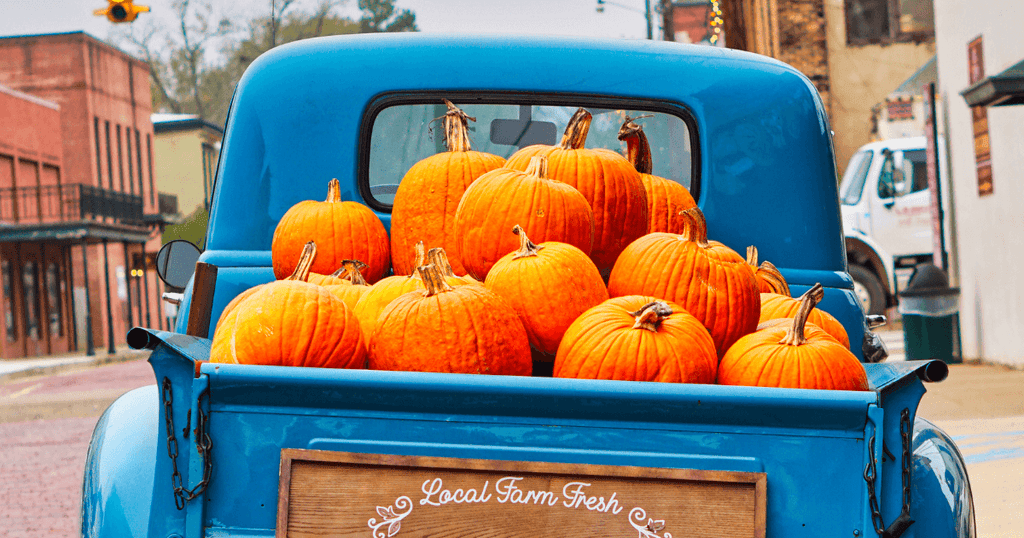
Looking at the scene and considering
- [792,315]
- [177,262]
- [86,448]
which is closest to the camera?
[792,315]

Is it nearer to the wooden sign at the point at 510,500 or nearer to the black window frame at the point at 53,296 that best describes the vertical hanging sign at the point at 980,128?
the wooden sign at the point at 510,500

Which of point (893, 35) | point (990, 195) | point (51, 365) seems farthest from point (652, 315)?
point (51, 365)

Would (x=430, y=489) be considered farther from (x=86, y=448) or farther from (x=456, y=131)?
(x=86, y=448)

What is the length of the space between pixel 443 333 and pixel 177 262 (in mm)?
2282

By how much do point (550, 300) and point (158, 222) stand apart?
145 feet

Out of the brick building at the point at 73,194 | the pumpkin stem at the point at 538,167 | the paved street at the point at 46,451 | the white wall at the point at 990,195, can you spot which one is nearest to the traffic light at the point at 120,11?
the paved street at the point at 46,451

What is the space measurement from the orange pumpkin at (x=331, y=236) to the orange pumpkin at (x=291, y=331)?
79 centimetres

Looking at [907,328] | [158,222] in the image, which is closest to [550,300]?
[907,328]

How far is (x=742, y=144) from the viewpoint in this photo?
3.73 metres

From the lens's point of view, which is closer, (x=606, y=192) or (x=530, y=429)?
(x=530, y=429)

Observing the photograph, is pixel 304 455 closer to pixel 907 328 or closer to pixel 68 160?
pixel 907 328

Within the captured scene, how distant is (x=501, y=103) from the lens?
3.78m

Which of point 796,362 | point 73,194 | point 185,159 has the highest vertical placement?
point 185,159

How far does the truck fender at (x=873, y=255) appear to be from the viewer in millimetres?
15812
